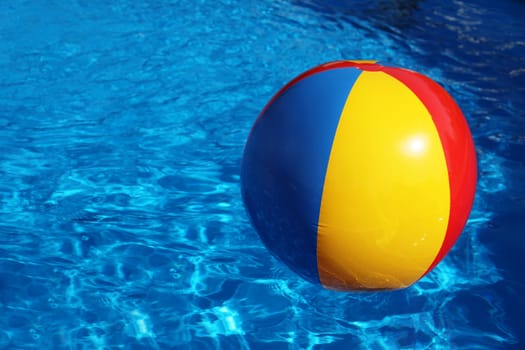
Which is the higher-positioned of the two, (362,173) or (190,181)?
(362,173)

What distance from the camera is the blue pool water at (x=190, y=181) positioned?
341cm

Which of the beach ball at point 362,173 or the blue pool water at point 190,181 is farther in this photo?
the blue pool water at point 190,181

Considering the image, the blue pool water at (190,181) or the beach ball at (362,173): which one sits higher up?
the beach ball at (362,173)

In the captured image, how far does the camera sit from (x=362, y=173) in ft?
8.02

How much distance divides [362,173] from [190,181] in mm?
2275

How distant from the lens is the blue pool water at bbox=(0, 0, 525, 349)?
11.2 ft

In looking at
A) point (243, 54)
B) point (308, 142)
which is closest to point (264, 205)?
point (308, 142)

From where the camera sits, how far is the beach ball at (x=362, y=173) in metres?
2.46

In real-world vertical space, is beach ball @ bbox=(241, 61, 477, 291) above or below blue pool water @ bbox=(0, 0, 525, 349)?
above

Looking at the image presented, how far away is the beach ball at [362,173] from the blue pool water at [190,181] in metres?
0.88

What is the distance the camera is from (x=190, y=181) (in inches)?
179

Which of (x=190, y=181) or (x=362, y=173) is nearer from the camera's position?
(x=362, y=173)

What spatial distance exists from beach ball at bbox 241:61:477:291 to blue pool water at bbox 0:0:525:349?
88 centimetres

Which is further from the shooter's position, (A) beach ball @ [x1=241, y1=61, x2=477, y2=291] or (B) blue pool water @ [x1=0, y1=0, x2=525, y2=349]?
(B) blue pool water @ [x1=0, y1=0, x2=525, y2=349]
